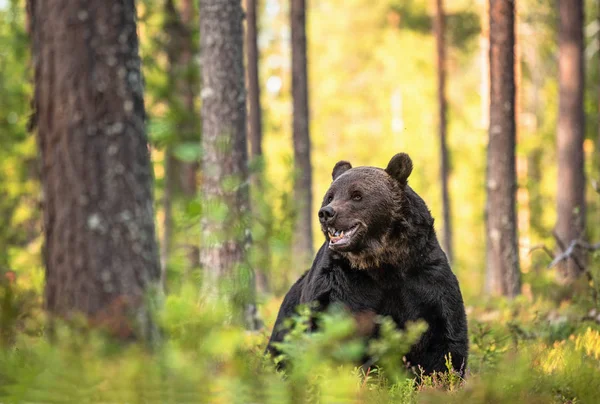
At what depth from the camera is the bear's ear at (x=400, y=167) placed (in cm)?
698

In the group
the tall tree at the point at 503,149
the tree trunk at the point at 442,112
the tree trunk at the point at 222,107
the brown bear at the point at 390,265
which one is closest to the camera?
the brown bear at the point at 390,265

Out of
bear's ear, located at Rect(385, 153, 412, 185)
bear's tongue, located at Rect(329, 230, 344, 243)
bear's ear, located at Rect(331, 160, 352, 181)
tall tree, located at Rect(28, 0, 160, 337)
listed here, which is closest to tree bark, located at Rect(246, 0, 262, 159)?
bear's ear, located at Rect(331, 160, 352, 181)

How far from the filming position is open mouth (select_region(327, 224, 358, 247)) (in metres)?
6.68

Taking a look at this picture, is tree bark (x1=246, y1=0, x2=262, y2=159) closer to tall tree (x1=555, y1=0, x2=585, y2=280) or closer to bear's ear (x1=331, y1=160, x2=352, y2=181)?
tall tree (x1=555, y1=0, x2=585, y2=280)

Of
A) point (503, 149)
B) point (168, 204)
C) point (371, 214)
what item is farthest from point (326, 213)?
point (168, 204)

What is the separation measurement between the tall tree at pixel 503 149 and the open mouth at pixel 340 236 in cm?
857

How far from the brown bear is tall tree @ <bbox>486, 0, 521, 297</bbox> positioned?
8.13 m

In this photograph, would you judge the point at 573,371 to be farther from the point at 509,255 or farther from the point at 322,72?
the point at 322,72

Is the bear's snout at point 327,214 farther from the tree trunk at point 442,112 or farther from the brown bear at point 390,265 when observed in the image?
the tree trunk at point 442,112

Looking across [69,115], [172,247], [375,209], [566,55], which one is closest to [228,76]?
[375,209]

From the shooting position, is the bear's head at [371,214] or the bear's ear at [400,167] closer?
the bear's head at [371,214]

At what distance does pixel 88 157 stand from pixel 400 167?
9.90ft

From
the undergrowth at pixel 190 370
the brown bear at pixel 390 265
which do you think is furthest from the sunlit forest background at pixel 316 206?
the brown bear at pixel 390 265

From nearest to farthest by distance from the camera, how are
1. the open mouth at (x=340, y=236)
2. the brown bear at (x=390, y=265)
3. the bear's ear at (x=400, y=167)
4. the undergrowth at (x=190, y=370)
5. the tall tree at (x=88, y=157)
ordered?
1. the undergrowth at (x=190, y=370)
2. the tall tree at (x=88, y=157)
3. the brown bear at (x=390, y=265)
4. the open mouth at (x=340, y=236)
5. the bear's ear at (x=400, y=167)
